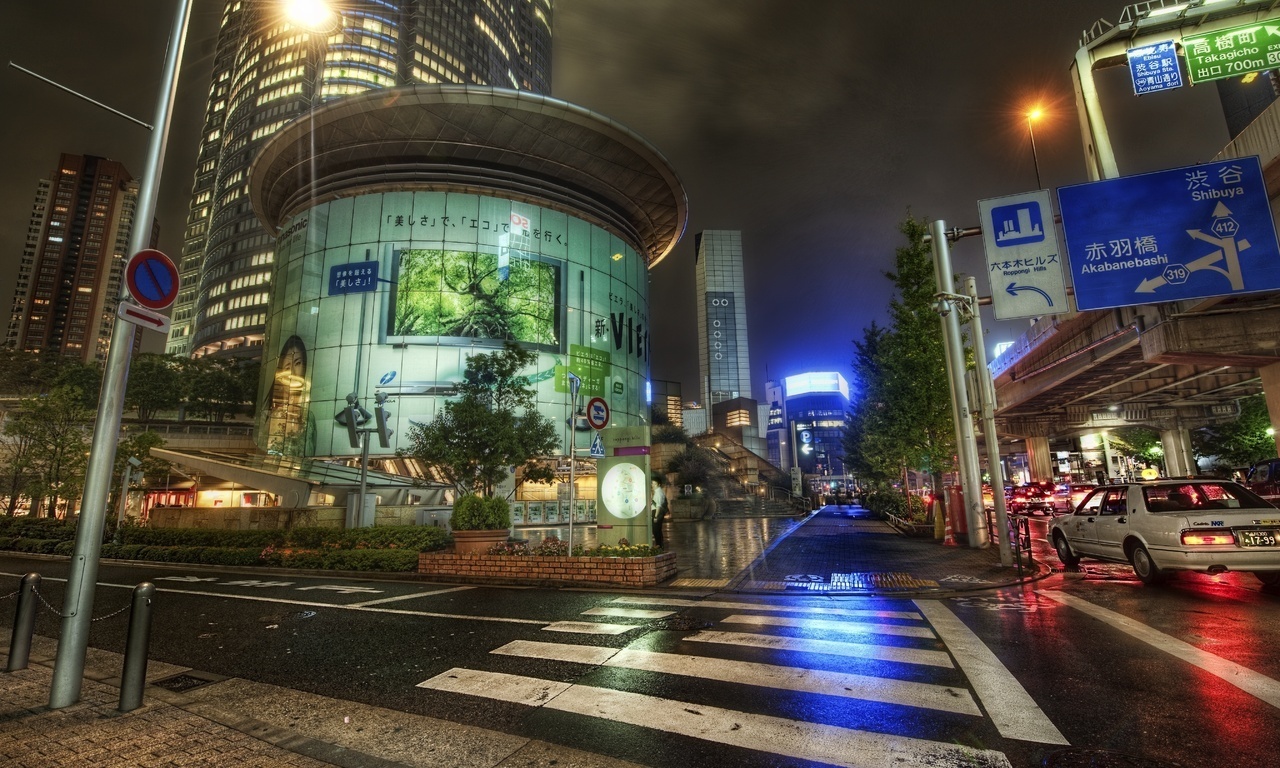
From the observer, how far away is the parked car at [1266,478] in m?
16.6

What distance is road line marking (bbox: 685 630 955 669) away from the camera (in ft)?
18.5

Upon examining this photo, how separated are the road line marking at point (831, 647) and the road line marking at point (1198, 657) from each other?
2115 mm

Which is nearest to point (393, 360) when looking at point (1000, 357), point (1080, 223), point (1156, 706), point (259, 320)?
point (1080, 223)

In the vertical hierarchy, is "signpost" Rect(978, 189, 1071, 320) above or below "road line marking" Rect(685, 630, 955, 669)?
above

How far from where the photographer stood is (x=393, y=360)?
38.7 m

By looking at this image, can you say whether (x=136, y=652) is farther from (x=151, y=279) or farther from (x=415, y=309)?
(x=415, y=309)

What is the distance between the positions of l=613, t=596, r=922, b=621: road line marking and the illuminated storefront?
32079mm

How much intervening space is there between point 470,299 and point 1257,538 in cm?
3918

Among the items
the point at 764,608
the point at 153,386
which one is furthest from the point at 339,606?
the point at 153,386

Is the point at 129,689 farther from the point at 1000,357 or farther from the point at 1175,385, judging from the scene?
the point at 1000,357

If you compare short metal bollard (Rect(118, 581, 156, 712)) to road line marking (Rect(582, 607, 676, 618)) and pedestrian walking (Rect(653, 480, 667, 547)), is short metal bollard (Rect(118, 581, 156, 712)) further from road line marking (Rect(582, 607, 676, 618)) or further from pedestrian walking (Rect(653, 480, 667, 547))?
pedestrian walking (Rect(653, 480, 667, 547))

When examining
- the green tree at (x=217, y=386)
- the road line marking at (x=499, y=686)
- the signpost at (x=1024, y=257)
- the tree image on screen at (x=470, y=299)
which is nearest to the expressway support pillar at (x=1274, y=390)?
the signpost at (x=1024, y=257)

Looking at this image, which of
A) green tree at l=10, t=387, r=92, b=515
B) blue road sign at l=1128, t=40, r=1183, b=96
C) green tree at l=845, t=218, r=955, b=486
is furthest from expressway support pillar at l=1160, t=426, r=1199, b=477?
green tree at l=10, t=387, r=92, b=515

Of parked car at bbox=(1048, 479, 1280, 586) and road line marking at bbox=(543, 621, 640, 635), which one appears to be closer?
road line marking at bbox=(543, 621, 640, 635)
